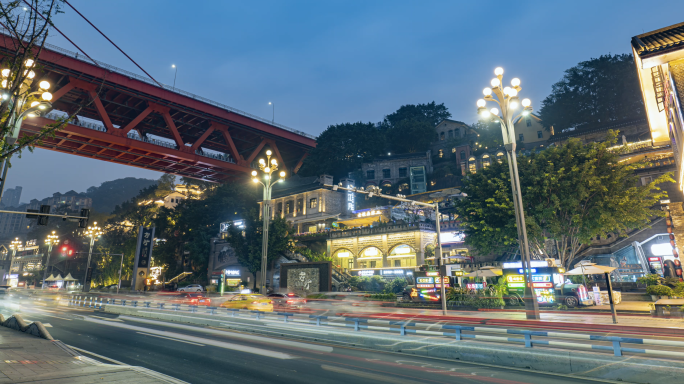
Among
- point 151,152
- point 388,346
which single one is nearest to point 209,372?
point 388,346

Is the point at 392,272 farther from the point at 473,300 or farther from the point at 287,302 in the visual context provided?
the point at 473,300

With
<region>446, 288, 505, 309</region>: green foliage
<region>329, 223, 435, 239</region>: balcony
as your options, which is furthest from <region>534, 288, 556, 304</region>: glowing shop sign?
<region>329, 223, 435, 239</region>: balcony

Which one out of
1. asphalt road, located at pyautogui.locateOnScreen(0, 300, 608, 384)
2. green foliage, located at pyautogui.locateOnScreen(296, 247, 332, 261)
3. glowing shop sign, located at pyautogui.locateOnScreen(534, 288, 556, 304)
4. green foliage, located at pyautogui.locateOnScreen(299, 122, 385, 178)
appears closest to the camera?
asphalt road, located at pyautogui.locateOnScreen(0, 300, 608, 384)

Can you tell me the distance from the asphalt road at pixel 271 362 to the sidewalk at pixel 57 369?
1090mm

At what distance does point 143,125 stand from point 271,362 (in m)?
82.4

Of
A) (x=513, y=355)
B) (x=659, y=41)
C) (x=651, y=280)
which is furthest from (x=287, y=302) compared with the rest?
(x=651, y=280)

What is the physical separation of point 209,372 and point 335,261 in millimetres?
44496

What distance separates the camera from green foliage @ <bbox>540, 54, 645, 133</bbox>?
201 feet

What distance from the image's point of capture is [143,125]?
7975 cm

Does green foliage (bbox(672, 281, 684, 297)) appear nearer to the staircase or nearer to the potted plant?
the potted plant

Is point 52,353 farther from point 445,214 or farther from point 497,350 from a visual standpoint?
point 445,214

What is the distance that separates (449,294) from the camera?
27859mm

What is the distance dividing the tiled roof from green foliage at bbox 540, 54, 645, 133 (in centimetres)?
5456

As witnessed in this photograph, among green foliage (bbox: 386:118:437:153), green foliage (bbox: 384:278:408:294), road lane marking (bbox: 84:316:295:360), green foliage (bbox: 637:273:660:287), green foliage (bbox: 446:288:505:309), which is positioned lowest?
road lane marking (bbox: 84:316:295:360)
